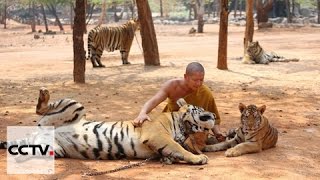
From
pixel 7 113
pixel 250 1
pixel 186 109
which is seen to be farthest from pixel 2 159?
pixel 250 1

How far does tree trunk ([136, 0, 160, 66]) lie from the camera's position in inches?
555

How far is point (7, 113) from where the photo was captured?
26.8ft

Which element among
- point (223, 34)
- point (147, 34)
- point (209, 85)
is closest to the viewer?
point (209, 85)

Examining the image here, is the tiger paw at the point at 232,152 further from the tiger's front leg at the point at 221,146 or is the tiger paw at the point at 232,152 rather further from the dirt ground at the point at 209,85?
the tiger's front leg at the point at 221,146

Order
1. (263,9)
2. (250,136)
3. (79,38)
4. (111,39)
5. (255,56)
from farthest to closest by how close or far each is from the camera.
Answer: (263,9), (111,39), (255,56), (79,38), (250,136)

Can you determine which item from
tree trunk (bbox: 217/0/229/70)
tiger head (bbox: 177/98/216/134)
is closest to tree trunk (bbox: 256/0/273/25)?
tree trunk (bbox: 217/0/229/70)

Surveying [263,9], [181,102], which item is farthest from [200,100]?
[263,9]

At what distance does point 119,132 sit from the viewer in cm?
530

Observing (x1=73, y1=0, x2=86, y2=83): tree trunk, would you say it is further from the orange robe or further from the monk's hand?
the monk's hand

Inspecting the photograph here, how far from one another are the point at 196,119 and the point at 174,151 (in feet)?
1.60

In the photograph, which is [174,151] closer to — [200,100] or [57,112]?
[200,100]

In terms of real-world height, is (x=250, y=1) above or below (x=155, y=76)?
above

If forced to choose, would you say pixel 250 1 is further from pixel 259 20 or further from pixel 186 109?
pixel 259 20

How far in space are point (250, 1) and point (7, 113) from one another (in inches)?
358
